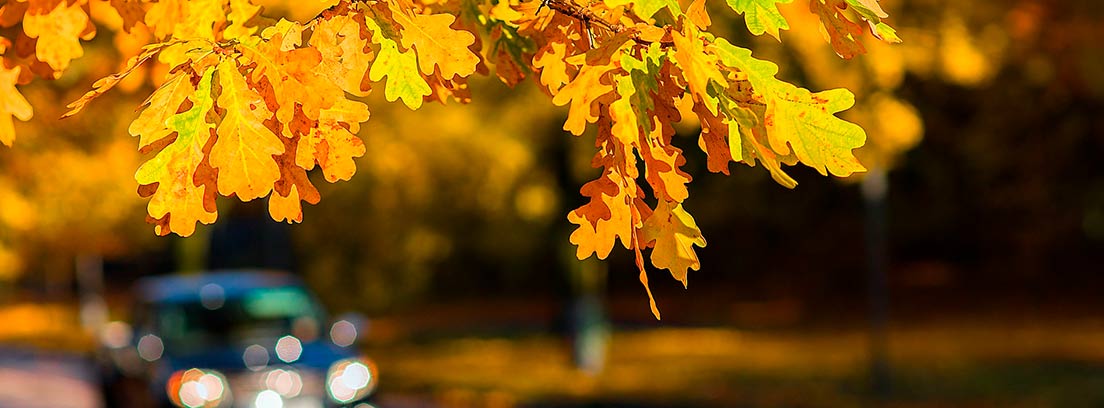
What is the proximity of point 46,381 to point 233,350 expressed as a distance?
14084mm

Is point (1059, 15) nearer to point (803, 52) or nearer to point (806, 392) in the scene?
point (803, 52)

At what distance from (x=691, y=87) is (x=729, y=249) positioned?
1344 inches

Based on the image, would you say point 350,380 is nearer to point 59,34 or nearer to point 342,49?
point 59,34

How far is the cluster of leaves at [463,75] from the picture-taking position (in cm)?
308

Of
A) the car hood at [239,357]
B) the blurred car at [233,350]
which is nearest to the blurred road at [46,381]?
the blurred car at [233,350]

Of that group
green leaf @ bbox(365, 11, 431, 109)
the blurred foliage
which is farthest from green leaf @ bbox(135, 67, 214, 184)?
the blurred foliage

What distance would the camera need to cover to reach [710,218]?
31.5 metres

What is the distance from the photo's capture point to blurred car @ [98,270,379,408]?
10352 mm

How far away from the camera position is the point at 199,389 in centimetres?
1030

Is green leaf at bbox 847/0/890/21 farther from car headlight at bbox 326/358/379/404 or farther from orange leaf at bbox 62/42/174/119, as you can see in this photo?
car headlight at bbox 326/358/379/404

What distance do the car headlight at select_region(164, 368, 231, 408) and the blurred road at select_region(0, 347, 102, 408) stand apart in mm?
6276

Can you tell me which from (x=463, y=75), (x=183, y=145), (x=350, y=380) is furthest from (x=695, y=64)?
(x=350, y=380)

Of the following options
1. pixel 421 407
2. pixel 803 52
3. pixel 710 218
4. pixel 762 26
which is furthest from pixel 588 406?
pixel 710 218

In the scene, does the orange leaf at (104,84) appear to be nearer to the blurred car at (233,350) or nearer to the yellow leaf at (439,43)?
the yellow leaf at (439,43)
